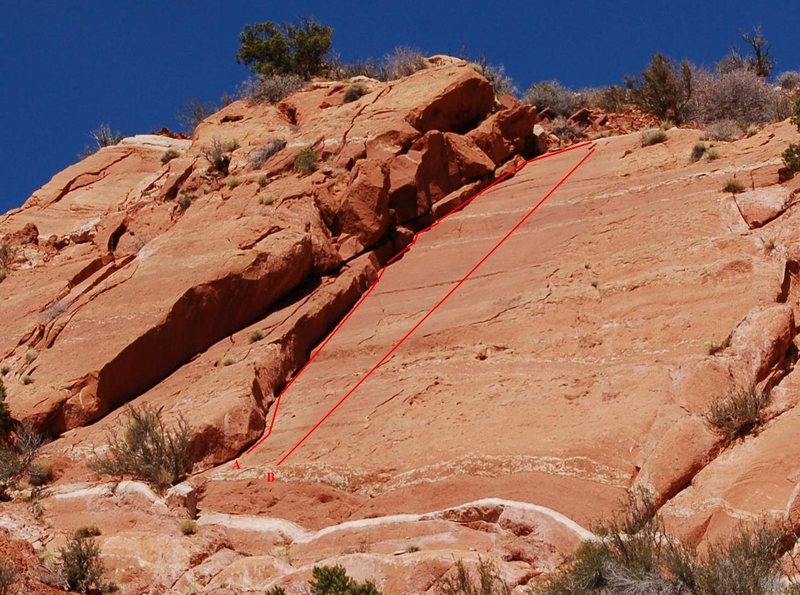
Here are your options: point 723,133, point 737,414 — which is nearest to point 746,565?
point 737,414

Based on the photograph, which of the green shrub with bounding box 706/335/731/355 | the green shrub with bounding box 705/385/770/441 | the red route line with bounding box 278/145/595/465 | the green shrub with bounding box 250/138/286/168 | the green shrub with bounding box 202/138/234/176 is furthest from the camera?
the green shrub with bounding box 202/138/234/176

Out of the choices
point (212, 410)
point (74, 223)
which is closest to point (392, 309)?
point (212, 410)

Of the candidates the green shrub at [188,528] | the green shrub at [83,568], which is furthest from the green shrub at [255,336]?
the green shrub at [83,568]

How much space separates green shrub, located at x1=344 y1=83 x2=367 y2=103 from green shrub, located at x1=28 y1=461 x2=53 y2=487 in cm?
1123

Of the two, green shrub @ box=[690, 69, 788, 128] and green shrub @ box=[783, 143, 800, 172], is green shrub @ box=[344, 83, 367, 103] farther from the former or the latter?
green shrub @ box=[783, 143, 800, 172]

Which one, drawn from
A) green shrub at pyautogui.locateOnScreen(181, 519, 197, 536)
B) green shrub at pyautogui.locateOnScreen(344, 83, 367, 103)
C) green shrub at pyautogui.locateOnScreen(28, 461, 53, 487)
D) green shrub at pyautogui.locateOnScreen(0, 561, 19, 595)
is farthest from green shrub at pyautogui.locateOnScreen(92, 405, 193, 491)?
green shrub at pyautogui.locateOnScreen(344, 83, 367, 103)

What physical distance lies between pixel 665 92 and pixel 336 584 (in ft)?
68.4

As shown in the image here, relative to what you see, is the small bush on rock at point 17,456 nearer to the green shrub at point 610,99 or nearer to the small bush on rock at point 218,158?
the small bush on rock at point 218,158

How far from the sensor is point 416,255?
1891 centimetres

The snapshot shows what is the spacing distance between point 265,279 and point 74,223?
28.9ft

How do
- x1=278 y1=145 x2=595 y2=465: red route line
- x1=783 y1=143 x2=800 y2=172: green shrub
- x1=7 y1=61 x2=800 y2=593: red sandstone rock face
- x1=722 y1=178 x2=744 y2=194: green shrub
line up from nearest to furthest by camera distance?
x1=7 y1=61 x2=800 y2=593: red sandstone rock face, x1=278 y1=145 x2=595 y2=465: red route line, x1=783 y1=143 x2=800 y2=172: green shrub, x1=722 y1=178 x2=744 y2=194: green shrub

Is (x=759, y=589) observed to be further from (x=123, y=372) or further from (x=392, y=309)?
(x=123, y=372)

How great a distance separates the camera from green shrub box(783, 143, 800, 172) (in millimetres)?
16297

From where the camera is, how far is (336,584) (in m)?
9.86
